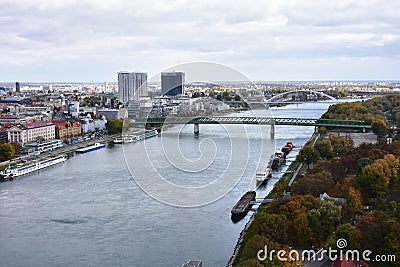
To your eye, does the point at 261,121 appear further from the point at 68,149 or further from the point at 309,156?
the point at 309,156

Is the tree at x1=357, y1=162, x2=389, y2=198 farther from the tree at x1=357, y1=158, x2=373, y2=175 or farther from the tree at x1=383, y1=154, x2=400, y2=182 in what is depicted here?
the tree at x1=357, y1=158, x2=373, y2=175

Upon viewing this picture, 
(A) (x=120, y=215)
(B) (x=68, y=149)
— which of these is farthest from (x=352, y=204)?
(B) (x=68, y=149)

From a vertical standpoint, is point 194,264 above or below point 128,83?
below

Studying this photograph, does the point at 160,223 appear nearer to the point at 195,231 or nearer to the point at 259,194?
the point at 195,231

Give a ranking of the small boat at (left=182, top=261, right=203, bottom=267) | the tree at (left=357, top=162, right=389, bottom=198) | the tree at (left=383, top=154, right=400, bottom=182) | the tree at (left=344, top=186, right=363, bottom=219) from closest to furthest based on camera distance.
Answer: the small boat at (left=182, top=261, right=203, bottom=267) → the tree at (left=344, top=186, right=363, bottom=219) → the tree at (left=357, top=162, right=389, bottom=198) → the tree at (left=383, top=154, right=400, bottom=182)

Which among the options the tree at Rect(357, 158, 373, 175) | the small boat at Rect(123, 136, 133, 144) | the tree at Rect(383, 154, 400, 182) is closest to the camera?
the tree at Rect(383, 154, 400, 182)

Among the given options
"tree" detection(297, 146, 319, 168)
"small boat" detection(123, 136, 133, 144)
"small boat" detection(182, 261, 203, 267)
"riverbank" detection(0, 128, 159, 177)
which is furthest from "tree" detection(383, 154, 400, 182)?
"small boat" detection(123, 136, 133, 144)

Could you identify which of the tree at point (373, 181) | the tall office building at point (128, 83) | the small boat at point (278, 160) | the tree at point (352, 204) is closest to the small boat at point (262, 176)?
the small boat at point (278, 160)
